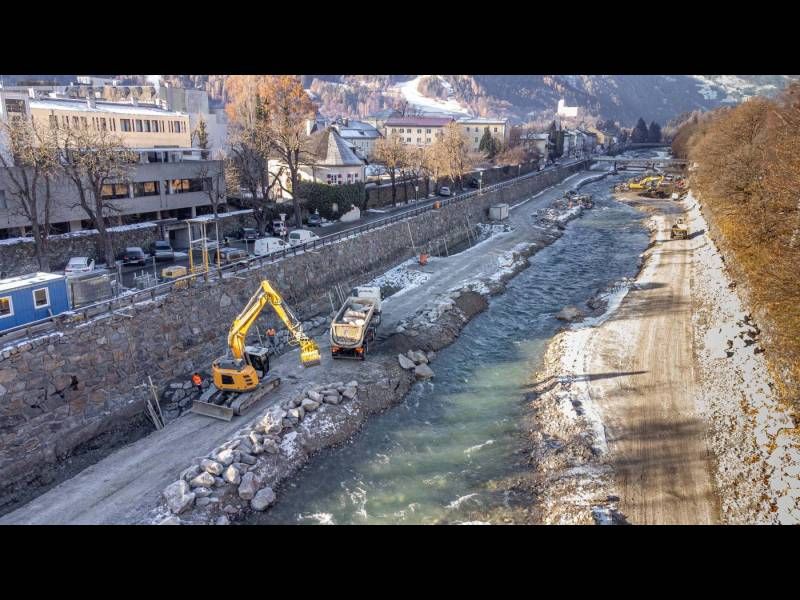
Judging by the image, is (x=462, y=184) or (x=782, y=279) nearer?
(x=782, y=279)

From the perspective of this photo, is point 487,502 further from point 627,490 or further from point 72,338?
point 72,338

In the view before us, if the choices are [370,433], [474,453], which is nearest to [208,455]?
[370,433]

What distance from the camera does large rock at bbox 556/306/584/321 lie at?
33781 millimetres

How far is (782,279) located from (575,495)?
468 inches

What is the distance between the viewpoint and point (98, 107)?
43.5 meters

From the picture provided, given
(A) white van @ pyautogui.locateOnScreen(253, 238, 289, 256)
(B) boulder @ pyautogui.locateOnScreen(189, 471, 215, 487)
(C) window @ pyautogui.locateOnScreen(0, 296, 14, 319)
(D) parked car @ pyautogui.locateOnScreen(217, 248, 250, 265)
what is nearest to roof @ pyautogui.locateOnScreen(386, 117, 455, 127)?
(A) white van @ pyautogui.locateOnScreen(253, 238, 289, 256)

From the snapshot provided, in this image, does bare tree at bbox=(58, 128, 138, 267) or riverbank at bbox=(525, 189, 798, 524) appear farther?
bare tree at bbox=(58, 128, 138, 267)

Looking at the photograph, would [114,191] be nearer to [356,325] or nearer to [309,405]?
[356,325]

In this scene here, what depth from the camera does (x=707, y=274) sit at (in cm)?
3988

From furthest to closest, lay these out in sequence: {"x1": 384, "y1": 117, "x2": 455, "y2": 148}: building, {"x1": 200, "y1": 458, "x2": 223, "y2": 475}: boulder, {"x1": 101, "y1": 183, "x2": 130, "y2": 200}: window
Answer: {"x1": 384, "y1": 117, "x2": 455, "y2": 148}: building
{"x1": 101, "y1": 183, "x2": 130, "y2": 200}: window
{"x1": 200, "y1": 458, "x2": 223, "y2": 475}: boulder

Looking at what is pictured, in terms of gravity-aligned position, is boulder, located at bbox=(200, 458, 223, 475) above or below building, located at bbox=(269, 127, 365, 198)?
below

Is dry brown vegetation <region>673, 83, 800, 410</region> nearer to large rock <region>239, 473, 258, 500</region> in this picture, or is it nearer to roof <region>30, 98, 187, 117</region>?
large rock <region>239, 473, 258, 500</region>

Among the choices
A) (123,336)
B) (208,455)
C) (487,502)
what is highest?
(123,336)

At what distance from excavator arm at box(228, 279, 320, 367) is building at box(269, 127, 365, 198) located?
1168 inches
